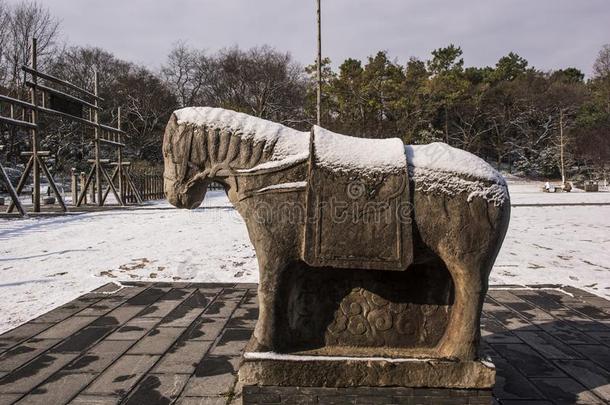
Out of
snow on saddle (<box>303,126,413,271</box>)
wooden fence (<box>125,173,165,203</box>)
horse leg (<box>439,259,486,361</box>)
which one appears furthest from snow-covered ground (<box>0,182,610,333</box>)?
wooden fence (<box>125,173,165,203</box>)

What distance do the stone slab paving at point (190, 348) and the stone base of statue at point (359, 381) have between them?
0.37 meters

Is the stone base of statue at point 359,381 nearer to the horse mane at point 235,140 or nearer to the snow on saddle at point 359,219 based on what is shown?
the snow on saddle at point 359,219

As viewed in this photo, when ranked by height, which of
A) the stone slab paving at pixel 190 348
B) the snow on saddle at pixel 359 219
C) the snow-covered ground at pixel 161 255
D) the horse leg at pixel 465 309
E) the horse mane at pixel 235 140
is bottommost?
the stone slab paving at pixel 190 348

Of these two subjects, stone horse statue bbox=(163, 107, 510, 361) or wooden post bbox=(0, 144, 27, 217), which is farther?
wooden post bbox=(0, 144, 27, 217)

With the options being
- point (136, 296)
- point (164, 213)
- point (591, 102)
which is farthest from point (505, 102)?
point (136, 296)

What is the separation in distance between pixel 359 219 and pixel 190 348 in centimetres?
201

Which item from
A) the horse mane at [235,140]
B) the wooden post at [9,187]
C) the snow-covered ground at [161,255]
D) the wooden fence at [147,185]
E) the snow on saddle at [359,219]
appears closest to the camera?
the snow on saddle at [359,219]

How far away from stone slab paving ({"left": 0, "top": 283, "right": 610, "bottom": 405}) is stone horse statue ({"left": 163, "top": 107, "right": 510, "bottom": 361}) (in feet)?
2.35

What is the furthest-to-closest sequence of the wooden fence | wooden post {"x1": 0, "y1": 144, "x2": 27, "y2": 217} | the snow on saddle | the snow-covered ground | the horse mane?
the wooden fence, wooden post {"x1": 0, "y1": 144, "x2": 27, "y2": 217}, the snow-covered ground, the horse mane, the snow on saddle

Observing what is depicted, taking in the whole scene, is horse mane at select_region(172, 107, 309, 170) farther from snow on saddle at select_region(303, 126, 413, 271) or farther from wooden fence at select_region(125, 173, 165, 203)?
wooden fence at select_region(125, 173, 165, 203)

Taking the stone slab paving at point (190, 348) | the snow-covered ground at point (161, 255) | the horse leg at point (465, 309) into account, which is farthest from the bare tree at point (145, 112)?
the horse leg at point (465, 309)

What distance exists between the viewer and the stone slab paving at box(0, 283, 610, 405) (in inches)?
107

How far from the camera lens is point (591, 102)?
104ft

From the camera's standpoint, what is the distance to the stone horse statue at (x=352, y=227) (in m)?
2.34
